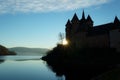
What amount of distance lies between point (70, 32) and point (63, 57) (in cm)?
2203

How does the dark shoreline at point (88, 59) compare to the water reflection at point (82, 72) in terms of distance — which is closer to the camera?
the water reflection at point (82, 72)

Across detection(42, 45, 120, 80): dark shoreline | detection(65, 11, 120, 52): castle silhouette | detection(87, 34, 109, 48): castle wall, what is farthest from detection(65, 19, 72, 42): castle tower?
detection(42, 45, 120, 80): dark shoreline

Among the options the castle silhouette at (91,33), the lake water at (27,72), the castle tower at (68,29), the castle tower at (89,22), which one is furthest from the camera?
the castle tower at (68,29)

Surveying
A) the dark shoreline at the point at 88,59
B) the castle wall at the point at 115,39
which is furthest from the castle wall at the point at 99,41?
the dark shoreline at the point at 88,59

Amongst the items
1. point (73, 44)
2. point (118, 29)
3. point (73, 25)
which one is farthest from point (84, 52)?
point (73, 25)

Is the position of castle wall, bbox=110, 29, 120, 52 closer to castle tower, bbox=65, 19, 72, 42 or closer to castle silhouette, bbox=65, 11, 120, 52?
castle silhouette, bbox=65, 11, 120, 52

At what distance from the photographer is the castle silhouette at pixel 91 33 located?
6575 cm

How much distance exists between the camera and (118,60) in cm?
5441

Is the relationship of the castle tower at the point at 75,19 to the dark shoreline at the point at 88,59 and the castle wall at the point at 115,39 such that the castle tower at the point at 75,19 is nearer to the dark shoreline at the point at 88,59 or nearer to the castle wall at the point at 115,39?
the dark shoreline at the point at 88,59

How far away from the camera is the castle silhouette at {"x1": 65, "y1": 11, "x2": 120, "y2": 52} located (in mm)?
65750

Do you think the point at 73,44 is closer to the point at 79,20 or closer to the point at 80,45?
the point at 80,45

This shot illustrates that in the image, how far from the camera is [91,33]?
262 feet

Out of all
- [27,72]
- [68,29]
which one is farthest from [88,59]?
[68,29]

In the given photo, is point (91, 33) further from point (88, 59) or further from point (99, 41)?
point (88, 59)
